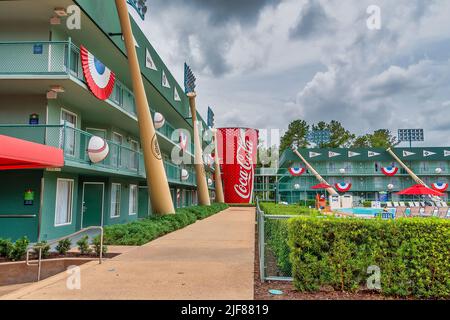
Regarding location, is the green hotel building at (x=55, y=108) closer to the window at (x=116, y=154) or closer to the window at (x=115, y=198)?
the window at (x=116, y=154)

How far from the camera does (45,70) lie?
39.8 ft

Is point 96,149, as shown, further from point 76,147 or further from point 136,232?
point 136,232

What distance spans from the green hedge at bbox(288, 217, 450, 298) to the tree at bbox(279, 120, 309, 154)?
8363 cm

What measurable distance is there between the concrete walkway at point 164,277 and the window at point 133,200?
1241 centimetres

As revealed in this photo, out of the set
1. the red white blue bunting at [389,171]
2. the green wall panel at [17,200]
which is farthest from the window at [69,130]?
the red white blue bunting at [389,171]

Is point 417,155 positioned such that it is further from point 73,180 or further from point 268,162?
point 73,180

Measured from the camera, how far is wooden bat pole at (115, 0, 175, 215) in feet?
48.3

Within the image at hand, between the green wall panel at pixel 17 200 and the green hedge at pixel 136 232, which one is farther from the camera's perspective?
the green wall panel at pixel 17 200

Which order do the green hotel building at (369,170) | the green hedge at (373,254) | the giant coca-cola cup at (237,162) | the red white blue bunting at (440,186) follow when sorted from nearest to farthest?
the green hedge at (373,254)
the giant coca-cola cup at (237,162)
the red white blue bunting at (440,186)
the green hotel building at (369,170)

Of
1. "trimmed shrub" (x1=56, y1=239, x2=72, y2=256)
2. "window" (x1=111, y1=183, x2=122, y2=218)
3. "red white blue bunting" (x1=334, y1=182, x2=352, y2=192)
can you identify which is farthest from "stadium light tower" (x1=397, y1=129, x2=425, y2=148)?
"trimmed shrub" (x1=56, y1=239, x2=72, y2=256)

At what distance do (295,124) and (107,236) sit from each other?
8267 centimetres

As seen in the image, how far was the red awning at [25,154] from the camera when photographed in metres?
7.66

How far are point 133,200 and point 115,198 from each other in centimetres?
321
